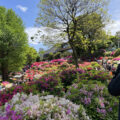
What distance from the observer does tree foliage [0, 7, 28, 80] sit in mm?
9977

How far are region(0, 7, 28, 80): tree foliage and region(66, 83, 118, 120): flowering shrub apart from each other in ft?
30.9

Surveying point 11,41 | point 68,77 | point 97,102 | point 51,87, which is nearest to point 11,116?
point 97,102

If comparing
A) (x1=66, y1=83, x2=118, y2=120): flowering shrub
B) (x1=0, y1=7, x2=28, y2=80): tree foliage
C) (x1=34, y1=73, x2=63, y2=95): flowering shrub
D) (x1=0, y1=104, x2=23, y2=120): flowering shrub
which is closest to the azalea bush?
(x1=34, y1=73, x2=63, y2=95): flowering shrub

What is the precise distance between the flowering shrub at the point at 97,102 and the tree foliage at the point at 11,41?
9409 mm

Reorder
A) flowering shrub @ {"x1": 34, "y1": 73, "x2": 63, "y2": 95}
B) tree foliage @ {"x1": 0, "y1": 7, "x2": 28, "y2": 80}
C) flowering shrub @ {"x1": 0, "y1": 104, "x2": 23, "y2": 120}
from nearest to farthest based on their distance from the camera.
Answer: flowering shrub @ {"x1": 0, "y1": 104, "x2": 23, "y2": 120}, flowering shrub @ {"x1": 34, "y1": 73, "x2": 63, "y2": 95}, tree foliage @ {"x1": 0, "y1": 7, "x2": 28, "y2": 80}

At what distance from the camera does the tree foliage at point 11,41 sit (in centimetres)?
998

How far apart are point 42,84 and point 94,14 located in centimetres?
759

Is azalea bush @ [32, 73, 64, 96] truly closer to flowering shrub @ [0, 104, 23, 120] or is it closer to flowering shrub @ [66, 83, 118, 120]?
flowering shrub @ [66, 83, 118, 120]

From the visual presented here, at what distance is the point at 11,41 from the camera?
10359 millimetres

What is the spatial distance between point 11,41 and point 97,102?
34.1ft

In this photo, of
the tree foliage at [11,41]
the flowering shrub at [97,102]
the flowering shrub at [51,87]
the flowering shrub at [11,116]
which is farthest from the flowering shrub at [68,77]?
the tree foliage at [11,41]

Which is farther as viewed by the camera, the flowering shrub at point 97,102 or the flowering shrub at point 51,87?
the flowering shrub at point 51,87

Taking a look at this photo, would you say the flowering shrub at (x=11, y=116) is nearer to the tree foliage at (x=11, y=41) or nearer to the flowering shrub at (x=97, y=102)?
the flowering shrub at (x=97, y=102)

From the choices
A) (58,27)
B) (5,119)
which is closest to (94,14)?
(58,27)
